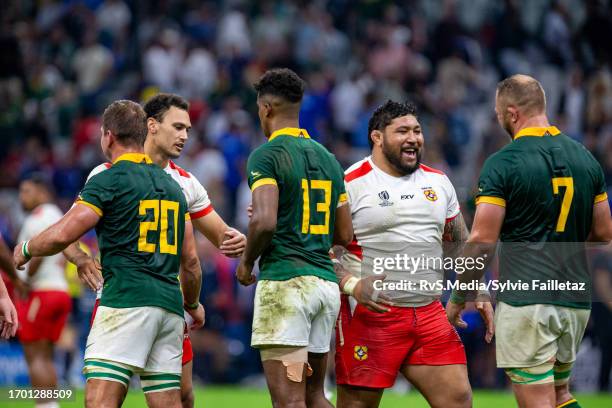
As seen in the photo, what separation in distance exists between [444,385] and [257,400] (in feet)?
20.9

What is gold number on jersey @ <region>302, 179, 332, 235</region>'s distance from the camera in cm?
701

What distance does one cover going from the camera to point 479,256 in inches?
276

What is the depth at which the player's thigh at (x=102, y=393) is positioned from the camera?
21.6ft

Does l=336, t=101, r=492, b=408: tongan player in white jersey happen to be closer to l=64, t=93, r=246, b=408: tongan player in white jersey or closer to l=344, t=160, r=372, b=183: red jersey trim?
l=344, t=160, r=372, b=183: red jersey trim

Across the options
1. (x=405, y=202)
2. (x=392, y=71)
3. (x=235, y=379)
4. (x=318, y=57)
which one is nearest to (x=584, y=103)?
(x=392, y=71)

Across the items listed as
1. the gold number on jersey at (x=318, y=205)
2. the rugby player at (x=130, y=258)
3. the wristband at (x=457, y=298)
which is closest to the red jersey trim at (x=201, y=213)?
the rugby player at (x=130, y=258)

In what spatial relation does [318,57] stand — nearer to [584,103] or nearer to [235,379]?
[584,103]

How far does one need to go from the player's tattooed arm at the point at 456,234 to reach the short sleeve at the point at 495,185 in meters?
0.93

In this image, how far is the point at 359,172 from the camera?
784 cm

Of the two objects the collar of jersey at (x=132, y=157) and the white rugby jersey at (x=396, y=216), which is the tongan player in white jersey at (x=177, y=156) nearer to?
the collar of jersey at (x=132, y=157)

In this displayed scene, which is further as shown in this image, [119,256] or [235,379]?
A: [235,379]

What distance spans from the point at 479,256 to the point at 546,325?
0.65 metres

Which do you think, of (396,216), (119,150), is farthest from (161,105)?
(396,216)

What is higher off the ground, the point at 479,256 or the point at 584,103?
the point at 584,103
